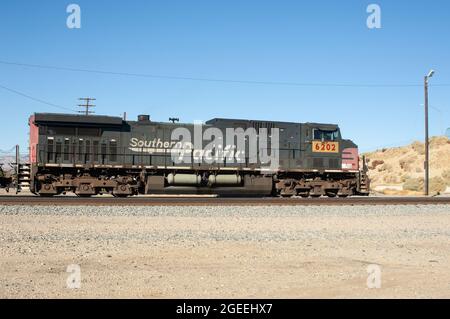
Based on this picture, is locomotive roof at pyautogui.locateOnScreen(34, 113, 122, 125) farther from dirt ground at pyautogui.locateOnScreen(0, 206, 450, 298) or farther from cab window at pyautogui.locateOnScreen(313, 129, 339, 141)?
cab window at pyautogui.locateOnScreen(313, 129, 339, 141)

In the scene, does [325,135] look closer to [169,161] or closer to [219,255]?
[169,161]

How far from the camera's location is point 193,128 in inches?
965

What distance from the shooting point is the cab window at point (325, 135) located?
25.8 meters

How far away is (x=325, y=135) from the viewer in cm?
2595

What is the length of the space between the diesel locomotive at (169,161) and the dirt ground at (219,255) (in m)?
7.17

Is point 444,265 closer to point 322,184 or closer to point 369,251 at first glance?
point 369,251

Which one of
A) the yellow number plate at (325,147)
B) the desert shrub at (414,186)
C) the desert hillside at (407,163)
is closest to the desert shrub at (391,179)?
the desert hillside at (407,163)

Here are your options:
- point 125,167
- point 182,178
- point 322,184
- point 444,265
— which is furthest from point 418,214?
point 125,167

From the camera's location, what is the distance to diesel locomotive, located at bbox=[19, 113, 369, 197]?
877 inches

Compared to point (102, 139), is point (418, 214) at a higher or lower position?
lower

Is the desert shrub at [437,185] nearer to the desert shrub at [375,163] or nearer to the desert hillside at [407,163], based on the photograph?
the desert hillside at [407,163]

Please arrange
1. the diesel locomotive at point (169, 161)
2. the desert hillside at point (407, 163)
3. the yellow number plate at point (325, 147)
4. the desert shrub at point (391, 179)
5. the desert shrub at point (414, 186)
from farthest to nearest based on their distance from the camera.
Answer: the desert shrub at point (391, 179)
the desert hillside at point (407, 163)
the desert shrub at point (414, 186)
the yellow number plate at point (325, 147)
the diesel locomotive at point (169, 161)

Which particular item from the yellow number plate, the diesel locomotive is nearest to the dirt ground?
the diesel locomotive

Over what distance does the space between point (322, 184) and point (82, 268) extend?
61.8 feet
